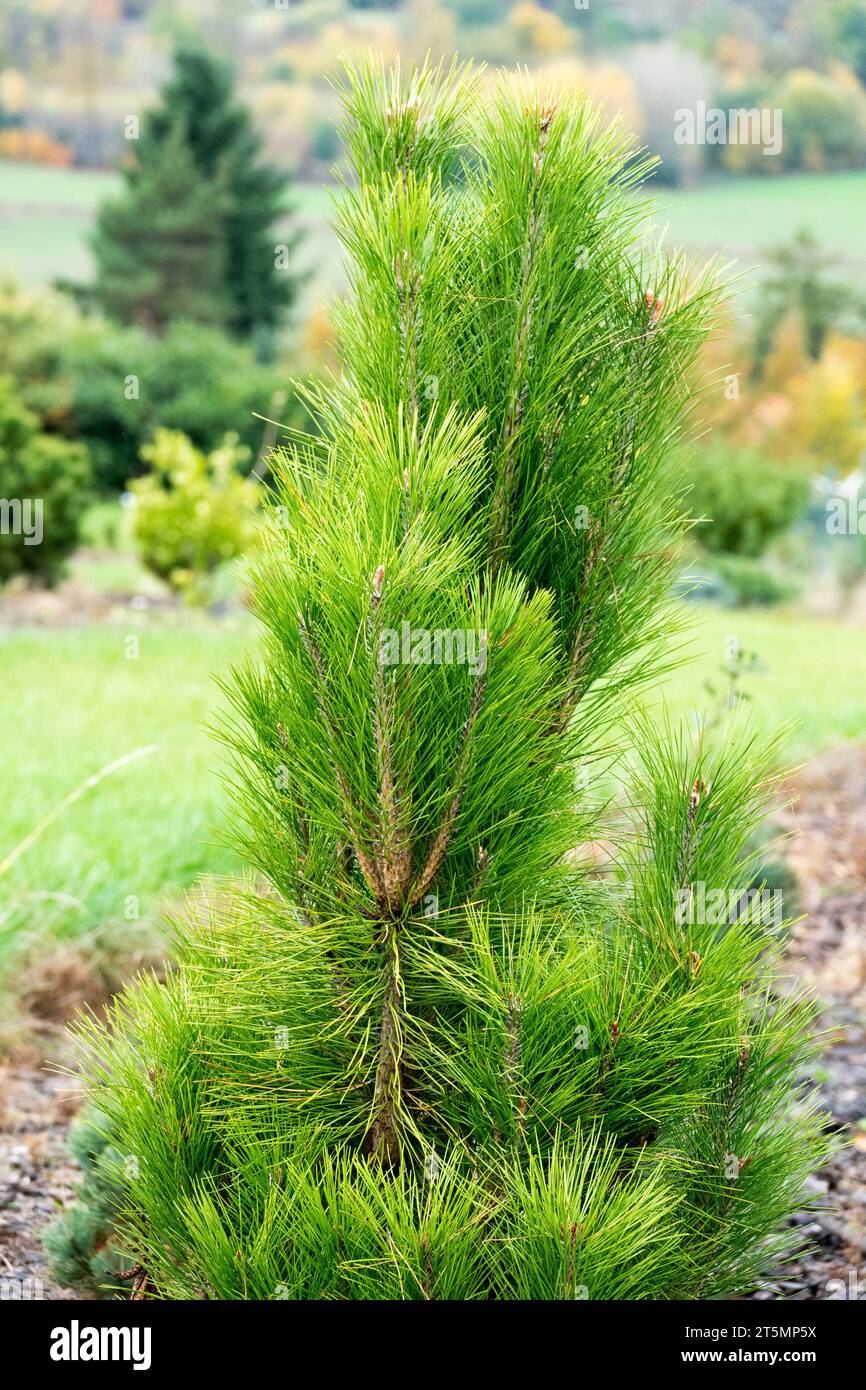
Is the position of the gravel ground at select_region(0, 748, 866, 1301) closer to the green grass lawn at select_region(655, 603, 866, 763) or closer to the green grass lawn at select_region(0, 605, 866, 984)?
the green grass lawn at select_region(0, 605, 866, 984)

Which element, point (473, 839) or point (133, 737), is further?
point (133, 737)

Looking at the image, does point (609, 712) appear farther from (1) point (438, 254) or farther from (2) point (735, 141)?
(2) point (735, 141)

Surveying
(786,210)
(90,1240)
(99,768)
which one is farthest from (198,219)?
(90,1240)

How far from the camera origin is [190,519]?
10.3m

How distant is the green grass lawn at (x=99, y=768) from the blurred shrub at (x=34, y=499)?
4.02 feet

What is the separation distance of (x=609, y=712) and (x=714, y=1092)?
635mm

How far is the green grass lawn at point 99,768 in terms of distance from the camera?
15.0 feet

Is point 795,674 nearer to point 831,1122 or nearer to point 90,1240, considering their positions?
point 831,1122

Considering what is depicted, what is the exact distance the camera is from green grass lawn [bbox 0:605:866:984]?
15.1 ft

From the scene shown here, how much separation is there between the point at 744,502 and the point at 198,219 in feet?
35.8

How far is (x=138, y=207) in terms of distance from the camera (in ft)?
68.0

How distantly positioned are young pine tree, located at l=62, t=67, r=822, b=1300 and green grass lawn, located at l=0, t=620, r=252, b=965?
0.91m

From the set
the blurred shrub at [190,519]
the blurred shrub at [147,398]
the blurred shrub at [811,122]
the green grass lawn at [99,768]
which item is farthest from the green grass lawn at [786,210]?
the green grass lawn at [99,768]

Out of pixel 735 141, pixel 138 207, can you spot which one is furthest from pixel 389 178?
pixel 735 141
